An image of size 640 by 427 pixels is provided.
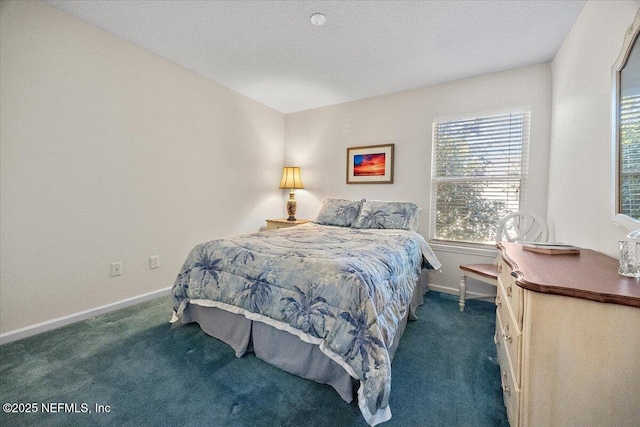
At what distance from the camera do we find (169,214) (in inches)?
107

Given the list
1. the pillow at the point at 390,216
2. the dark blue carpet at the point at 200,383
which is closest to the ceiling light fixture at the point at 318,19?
the pillow at the point at 390,216

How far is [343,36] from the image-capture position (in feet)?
7.07

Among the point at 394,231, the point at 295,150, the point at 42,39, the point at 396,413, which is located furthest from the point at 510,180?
the point at 42,39

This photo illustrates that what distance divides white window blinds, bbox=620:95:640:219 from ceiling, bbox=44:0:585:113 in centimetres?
117

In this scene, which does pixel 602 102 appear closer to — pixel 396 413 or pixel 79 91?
pixel 396 413

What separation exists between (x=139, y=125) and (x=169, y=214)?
2.90 feet

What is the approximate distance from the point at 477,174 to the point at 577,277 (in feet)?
6.94

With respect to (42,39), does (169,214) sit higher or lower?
lower

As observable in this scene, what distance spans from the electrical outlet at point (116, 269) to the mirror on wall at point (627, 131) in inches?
131

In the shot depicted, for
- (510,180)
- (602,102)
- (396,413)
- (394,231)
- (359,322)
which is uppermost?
(602,102)

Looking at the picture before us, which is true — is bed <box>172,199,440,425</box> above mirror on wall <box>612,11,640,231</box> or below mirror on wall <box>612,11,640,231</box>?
below

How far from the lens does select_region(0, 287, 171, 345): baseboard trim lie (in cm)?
180

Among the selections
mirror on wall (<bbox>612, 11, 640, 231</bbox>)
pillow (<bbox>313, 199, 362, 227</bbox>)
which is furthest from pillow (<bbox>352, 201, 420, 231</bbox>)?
mirror on wall (<bbox>612, 11, 640, 231</bbox>)

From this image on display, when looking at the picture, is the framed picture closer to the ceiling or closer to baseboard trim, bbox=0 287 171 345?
the ceiling
